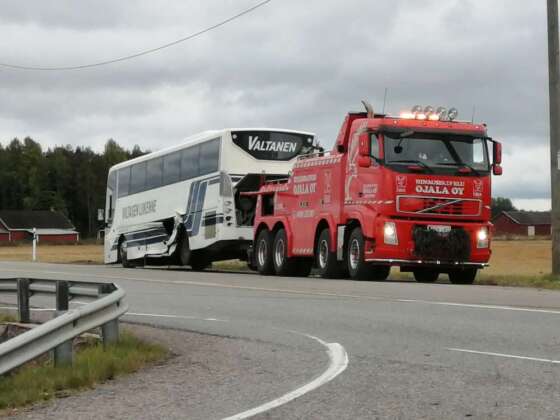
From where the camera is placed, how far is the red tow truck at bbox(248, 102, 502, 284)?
23.5 m

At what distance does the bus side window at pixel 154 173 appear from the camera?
36281mm

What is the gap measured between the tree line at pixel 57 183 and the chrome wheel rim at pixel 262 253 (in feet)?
460

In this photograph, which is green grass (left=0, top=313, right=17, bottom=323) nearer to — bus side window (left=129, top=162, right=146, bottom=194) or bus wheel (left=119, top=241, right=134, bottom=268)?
bus side window (left=129, top=162, right=146, bottom=194)

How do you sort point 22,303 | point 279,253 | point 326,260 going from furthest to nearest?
point 279,253 < point 326,260 < point 22,303

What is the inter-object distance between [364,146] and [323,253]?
371cm

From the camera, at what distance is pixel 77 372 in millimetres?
8805

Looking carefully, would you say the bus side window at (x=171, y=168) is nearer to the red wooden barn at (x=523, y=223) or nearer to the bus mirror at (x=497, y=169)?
the bus mirror at (x=497, y=169)

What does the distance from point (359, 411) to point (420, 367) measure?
6.64 ft

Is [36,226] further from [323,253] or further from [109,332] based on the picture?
[109,332]

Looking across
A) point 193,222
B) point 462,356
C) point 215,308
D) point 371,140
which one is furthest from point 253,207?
point 462,356

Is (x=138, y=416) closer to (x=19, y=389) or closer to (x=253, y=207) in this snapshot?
(x=19, y=389)

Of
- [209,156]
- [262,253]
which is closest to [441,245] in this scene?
[262,253]

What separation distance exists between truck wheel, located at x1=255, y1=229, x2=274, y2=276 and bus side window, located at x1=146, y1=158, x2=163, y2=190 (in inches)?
286

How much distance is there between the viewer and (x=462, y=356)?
9.60m
